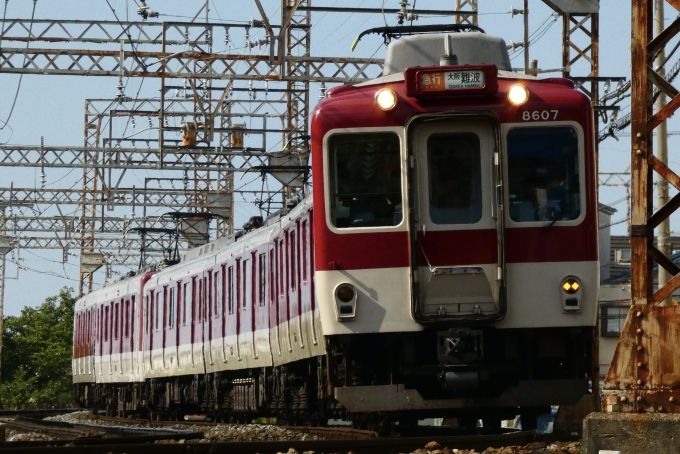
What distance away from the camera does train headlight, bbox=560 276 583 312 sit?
10086mm

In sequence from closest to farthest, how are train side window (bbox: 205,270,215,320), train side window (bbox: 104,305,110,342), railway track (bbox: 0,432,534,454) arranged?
railway track (bbox: 0,432,534,454) → train side window (bbox: 205,270,215,320) → train side window (bbox: 104,305,110,342)

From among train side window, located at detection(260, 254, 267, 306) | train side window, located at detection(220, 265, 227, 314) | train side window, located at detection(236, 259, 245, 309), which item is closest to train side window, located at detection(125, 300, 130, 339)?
train side window, located at detection(220, 265, 227, 314)

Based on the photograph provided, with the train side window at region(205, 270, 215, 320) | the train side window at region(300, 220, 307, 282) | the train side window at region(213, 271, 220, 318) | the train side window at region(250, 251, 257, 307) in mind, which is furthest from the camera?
the train side window at region(205, 270, 215, 320)

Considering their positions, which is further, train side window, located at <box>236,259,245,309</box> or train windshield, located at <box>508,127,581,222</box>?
train side window, located at <box>236,259,245,309</box>

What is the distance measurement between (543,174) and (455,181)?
71cm

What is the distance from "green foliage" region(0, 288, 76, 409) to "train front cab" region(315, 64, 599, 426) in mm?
50721

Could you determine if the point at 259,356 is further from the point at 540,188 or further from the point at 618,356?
the point at 618,356

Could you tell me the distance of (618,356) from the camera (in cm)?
716

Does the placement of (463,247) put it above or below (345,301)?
above

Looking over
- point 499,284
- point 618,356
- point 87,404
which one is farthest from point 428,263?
point 87,404

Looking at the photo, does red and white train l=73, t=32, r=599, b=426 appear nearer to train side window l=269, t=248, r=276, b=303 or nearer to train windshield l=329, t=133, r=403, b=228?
train windshield l=329, t=133, r=403, b=228

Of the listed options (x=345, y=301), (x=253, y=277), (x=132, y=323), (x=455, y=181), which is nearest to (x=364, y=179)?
(x=455, y=181)

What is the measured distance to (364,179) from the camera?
33.8ft

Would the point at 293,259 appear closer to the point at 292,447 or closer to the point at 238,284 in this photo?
the point at 238,284
